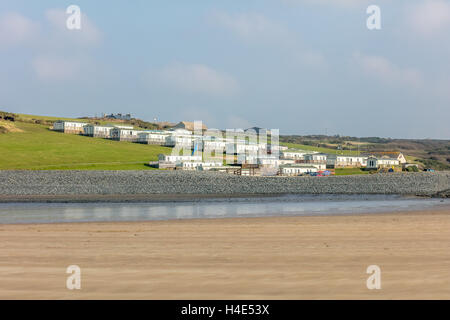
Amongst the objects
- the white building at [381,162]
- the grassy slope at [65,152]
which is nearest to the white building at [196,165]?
the grassy slope at [65,152]

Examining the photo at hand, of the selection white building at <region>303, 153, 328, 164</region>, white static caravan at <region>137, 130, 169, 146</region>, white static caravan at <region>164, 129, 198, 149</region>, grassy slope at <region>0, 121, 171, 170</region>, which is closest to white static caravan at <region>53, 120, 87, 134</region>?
grassy slope at <region>0, 121, 171, 170</region>

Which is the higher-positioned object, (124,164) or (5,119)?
(5,119)

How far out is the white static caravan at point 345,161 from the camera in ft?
243

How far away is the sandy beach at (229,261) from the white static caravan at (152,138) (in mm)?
67446

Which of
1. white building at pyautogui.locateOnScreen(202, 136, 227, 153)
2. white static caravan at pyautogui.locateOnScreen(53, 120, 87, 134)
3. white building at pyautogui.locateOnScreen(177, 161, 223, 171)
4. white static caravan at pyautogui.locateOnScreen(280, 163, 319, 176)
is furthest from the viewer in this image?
white static caravan at pyautogui.locateOnScreen(53, 120, 87, 134)

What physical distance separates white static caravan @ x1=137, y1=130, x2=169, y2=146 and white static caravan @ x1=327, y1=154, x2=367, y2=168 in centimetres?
2964

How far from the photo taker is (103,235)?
48.6 feet

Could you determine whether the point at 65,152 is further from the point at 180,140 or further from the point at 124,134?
the point at 180,140

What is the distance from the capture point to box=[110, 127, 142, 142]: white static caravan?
8444cm

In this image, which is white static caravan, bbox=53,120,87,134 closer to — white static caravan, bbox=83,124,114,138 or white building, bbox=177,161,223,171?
white static caravan, bbox=83,124,114,138

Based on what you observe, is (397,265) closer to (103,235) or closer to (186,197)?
(103,235)

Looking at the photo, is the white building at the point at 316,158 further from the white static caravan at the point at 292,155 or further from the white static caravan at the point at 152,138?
the white static caravan at the point at 152,138
